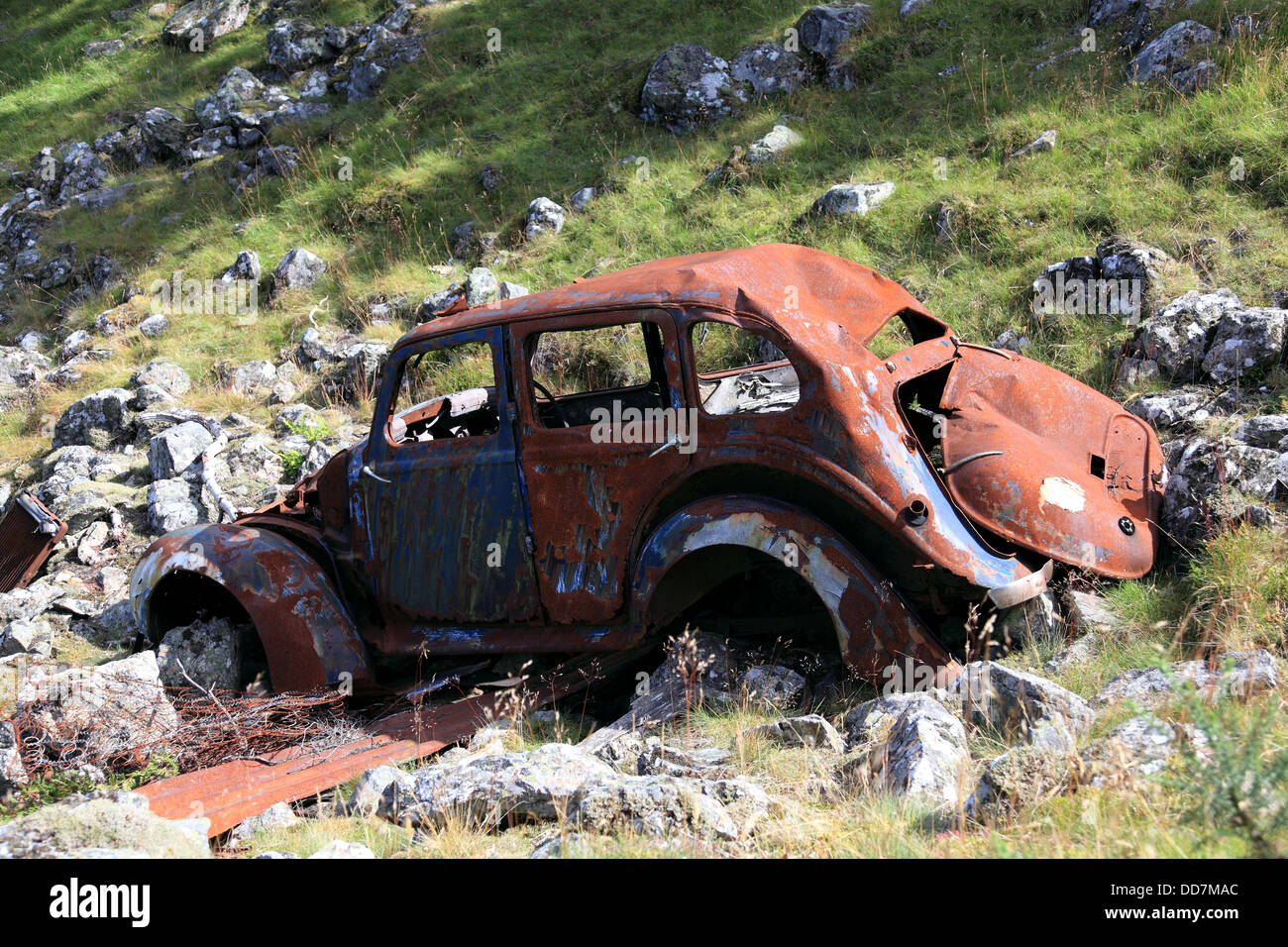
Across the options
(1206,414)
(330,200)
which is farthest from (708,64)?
(1206,414)

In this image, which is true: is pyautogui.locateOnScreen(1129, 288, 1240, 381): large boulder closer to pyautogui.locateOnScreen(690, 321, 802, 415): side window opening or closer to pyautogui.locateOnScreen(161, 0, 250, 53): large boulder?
pyautogui.locateOnScreen(690, 321, 802, 415): side window opening

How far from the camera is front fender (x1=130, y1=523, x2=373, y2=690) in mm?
5023

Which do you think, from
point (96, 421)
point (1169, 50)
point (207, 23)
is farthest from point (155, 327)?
point (1169, 50)

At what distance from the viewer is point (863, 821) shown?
2910 millimetres

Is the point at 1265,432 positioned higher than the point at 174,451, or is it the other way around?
the point at 174,451

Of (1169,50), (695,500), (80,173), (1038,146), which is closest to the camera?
(695,500)

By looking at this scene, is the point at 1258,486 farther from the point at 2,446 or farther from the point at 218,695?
the point at 2,446

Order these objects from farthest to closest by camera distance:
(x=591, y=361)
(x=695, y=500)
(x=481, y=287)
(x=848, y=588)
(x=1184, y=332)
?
(x=481, y=287)
(x=591, y=361)
(x=1184, y=332)
(x=695, y=500)
(x=848, y=588)

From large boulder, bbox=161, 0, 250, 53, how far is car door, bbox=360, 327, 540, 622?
573 inches

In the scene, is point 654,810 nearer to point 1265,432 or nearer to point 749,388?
point 749,388

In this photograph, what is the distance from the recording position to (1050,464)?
165 inches

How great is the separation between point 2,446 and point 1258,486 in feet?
33.0

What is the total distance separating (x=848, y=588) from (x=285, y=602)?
2.83 meters

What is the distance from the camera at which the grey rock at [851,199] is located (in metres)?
8.37
